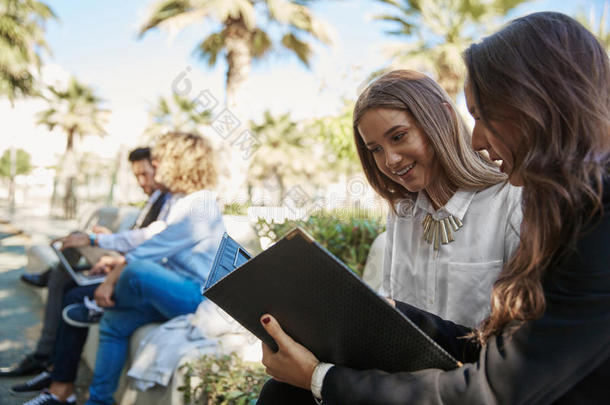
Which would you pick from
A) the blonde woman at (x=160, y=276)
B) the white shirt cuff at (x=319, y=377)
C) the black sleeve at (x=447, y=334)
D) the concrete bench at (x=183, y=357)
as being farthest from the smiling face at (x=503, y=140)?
the blonde woman at (x=160, y=276)

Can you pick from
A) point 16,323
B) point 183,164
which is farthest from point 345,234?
point 16,323

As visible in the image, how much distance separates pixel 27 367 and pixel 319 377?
118 inches

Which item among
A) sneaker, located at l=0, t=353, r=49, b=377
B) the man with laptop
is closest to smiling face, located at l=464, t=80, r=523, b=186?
the man with laptop

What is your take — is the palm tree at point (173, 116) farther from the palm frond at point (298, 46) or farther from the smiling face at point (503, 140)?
the smiling face at point (503, 140)

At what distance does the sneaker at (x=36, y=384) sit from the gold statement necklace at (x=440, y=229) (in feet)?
9.03

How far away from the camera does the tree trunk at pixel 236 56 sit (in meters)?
10.9

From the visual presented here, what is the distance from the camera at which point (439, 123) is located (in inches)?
62.1

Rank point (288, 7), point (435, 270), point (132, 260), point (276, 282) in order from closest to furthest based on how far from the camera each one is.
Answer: point (276, 282)
point (435, 270)
point (132, 260)
point (288, 7)

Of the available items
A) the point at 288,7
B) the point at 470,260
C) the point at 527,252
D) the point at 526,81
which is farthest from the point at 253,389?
the point at 288,7

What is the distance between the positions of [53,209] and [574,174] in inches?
815

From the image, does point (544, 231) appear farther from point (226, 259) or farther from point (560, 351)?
point (226, 259)

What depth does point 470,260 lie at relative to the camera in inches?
57.7

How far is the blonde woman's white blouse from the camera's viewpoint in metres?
1.41

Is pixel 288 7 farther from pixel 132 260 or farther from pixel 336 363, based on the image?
pixel 336 363
